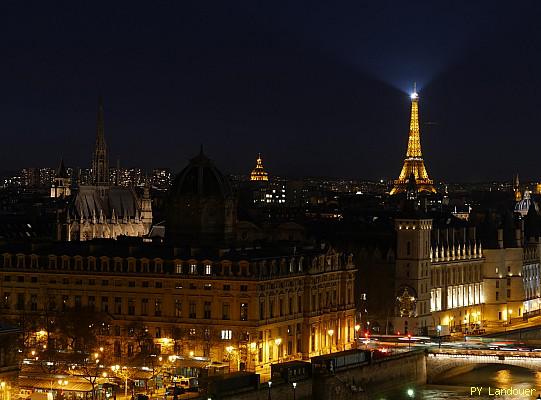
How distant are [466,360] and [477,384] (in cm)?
237

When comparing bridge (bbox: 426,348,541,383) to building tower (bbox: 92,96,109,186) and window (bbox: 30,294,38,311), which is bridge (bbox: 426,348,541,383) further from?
building tower (bbox: 92,96,109,186)

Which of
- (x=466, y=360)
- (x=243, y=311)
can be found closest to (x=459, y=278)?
(x=466, y=360)

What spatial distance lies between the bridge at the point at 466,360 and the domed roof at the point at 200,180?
1752 cm

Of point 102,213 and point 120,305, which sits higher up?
point 102,213

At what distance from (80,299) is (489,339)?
2648 cm

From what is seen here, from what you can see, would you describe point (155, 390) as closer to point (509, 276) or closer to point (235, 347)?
point (235, 347)

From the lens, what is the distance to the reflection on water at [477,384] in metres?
90.9

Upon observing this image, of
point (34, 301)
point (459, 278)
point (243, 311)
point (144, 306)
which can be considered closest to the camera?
point (243, 311)

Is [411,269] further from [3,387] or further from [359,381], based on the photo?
[3,387]

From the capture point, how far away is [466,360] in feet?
311

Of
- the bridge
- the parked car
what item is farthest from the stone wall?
the parked car

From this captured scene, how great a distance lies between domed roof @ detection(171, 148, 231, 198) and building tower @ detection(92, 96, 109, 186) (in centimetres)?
3624

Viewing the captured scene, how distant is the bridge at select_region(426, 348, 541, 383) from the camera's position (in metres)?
93.9

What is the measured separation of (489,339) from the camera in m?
106
